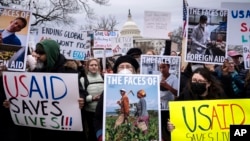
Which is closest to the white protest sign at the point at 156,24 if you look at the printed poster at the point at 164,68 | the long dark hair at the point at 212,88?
the printed poster at the point at 164,68

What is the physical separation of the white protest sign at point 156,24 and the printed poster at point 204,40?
110 inches

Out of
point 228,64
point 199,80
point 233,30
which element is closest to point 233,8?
point 233,30

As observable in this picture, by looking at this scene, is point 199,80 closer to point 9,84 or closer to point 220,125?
point 220,125

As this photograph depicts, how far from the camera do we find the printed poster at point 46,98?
4.61 meters

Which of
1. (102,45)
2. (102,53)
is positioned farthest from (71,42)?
(102,45)

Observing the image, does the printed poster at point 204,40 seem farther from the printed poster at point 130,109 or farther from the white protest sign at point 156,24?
the white protest sign at point 156,24

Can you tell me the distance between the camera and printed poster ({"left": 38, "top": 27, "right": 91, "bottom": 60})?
7940mm

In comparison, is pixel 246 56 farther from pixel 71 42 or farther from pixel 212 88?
pixel 71 42

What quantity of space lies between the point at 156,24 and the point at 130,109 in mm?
5091

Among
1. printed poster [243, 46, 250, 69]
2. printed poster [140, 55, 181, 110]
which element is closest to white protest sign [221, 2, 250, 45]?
printed poster [243, 46, 250, 69]

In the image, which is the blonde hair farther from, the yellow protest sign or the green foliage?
the yellow protest sign

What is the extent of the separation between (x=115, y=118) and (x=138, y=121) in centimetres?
21

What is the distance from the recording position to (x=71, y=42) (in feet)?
26.9

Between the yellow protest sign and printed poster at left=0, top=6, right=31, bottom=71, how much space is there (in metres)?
1.92
